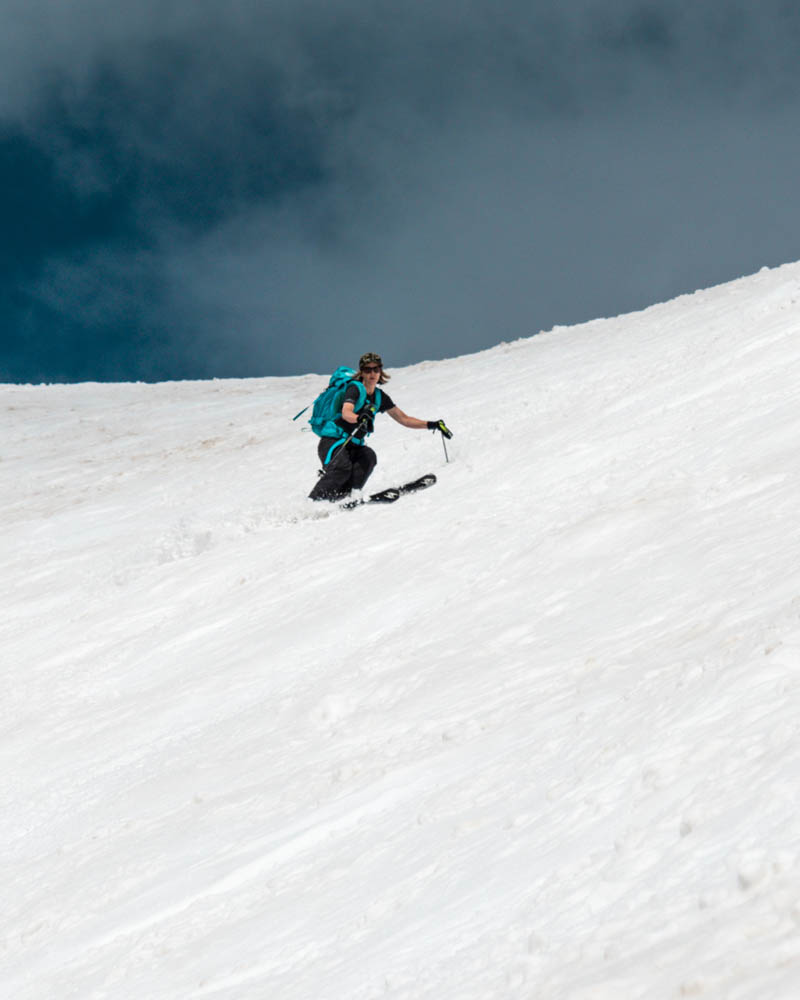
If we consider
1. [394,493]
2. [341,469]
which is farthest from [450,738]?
[341,469]

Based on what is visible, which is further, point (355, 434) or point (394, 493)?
point (355, 434)

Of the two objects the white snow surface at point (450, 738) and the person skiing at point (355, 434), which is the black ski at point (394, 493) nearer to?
the white snow surface at point (450, 738)

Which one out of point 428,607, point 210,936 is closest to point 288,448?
point 428,607

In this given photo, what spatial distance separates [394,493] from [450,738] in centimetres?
642

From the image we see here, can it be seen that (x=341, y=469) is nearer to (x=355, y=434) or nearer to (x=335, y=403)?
(x=355, y=434)

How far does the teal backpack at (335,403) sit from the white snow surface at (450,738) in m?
1.24

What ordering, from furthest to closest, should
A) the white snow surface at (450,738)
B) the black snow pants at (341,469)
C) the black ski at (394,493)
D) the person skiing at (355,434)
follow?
the black snow pants at (341,469)
the person skiing at (355,434)
the black ski at (394,493)
the white snow surface at (450,738)

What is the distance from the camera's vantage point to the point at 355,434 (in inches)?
445

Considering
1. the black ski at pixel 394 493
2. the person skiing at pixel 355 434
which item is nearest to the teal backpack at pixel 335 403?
the person skiing at pixel 355 434

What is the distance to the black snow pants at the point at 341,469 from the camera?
444 inches

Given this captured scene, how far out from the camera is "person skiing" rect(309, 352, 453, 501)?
1088 cm

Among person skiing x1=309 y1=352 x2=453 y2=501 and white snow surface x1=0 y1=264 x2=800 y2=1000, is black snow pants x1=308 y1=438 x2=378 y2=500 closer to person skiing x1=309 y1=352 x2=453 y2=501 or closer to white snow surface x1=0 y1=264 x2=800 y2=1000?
person skiing x1=309 y1=352 x2=453 y2=501

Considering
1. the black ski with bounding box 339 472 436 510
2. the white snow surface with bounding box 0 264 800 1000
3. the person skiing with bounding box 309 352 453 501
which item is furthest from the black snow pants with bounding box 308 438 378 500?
the white snow surface with bounding box 0 264 800 1000

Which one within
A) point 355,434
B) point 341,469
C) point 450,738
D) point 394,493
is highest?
point 355,434
